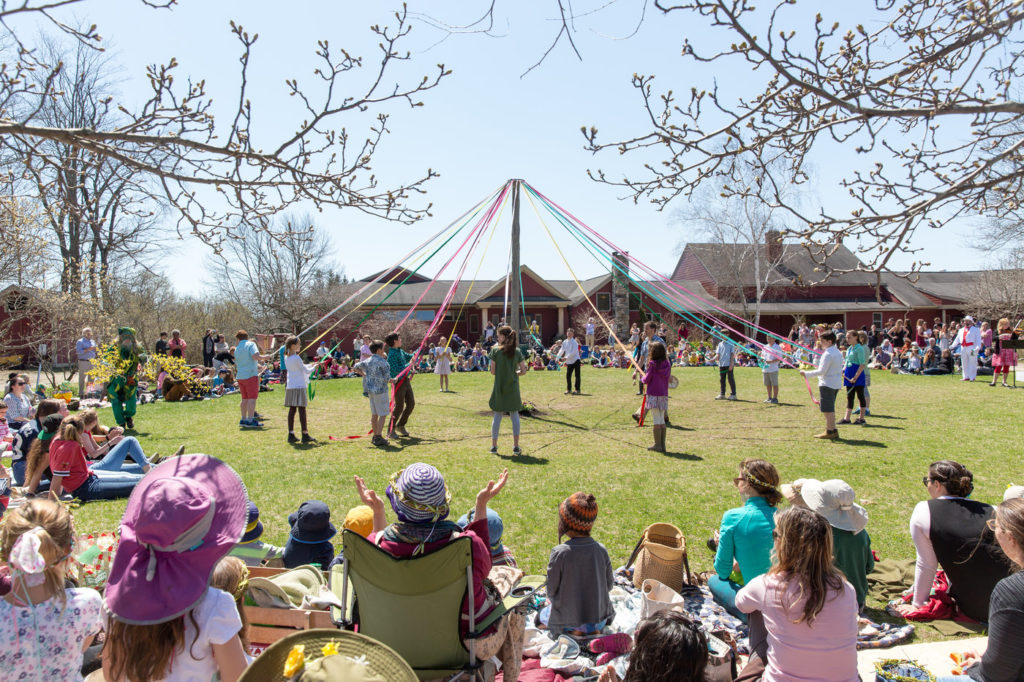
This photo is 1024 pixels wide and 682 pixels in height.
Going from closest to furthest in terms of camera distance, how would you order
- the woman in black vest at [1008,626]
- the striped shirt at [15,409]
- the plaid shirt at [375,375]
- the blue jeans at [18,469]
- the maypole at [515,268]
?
the woman in black vest at [1008,626] → the blue jeans at [18,469] → the striped shirt at [15,409] → the plaid shirt at [375,375] → the maypole at [515,268]

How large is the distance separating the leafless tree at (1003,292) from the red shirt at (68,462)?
32743 mm

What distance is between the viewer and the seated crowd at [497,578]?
6.18 ft

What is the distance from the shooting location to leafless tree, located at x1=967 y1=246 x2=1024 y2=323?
1088 inches

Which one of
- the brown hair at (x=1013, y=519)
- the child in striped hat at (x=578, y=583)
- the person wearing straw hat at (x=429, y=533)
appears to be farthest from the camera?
the child in striped hat at (x=578, y=583)

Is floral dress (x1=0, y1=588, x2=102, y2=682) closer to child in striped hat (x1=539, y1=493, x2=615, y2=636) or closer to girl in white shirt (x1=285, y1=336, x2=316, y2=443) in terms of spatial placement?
child in striped hat (x1=539, y1=493, x2=615, y2=636)

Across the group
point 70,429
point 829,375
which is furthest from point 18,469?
point 829,375

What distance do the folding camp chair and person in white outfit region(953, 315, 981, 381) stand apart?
17.3 meters

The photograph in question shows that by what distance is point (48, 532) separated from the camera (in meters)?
2.31

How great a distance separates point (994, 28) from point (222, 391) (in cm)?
1457

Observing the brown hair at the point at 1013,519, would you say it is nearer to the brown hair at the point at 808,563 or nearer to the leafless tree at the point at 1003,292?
the brown hair at the point at 808,563

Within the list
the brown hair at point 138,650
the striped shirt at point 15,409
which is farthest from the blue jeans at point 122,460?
the brown hair at point 138,650

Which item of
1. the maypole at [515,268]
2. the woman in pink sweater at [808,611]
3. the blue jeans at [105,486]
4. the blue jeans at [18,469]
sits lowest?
the blue jeans at [105,486]

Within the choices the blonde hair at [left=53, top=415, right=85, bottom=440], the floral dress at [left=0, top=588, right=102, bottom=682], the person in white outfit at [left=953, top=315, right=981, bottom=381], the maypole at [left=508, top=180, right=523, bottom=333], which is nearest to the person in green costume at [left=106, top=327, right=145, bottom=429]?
the blonde hair at [left=53, top=415, right=85, bottom=440]

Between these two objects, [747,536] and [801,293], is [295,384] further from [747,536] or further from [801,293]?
[801,293]
